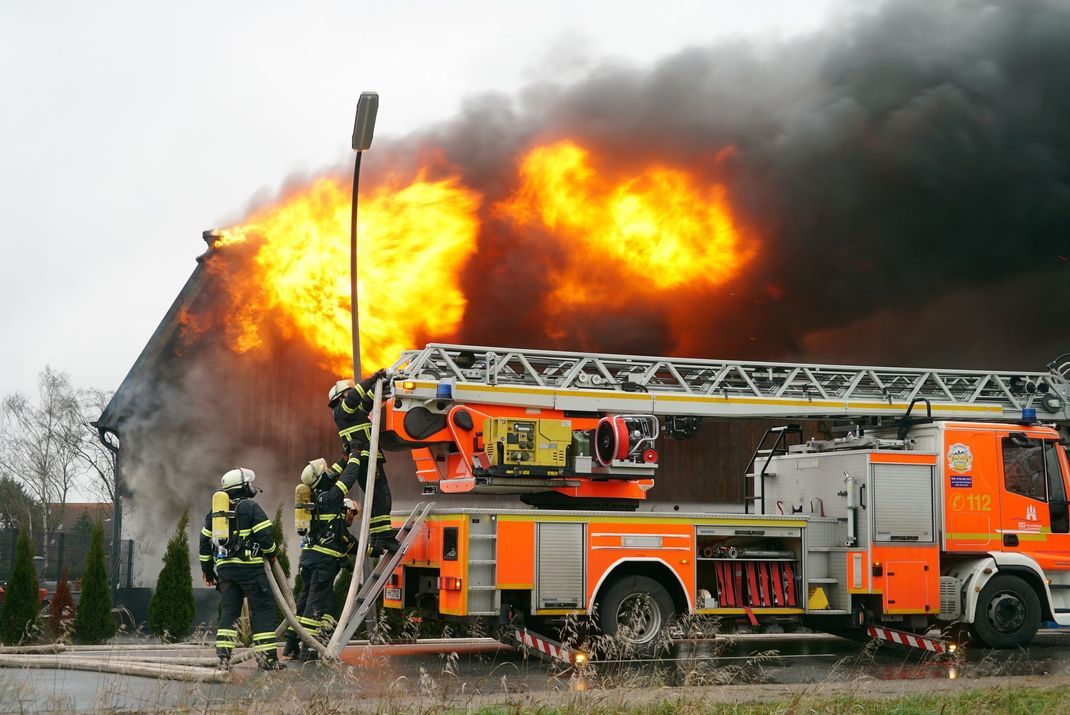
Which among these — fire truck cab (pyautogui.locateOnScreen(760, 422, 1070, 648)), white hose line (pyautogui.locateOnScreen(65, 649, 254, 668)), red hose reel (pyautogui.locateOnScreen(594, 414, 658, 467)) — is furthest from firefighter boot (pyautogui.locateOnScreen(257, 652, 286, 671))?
fire truck cab (pyautogui.locateOnScreen(760, 422, 1070, 648))

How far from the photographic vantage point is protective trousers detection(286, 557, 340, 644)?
11.0 meters

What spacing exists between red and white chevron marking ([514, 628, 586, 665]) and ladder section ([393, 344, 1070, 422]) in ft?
8.67

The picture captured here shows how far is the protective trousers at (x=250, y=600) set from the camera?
994 cm

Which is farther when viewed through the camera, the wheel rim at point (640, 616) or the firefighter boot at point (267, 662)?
the wheel rim at point (640, 616)

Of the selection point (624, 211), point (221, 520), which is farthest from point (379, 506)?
point (624, 211)

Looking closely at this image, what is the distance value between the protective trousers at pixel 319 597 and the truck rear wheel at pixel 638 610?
2673 millimetres

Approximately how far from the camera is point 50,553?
23.7 m

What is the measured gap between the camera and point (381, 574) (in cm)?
1104

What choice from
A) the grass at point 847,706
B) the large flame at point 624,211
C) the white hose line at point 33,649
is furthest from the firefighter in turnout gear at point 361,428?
the large flame at point 624,211

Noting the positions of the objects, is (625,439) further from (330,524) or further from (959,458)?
(959,458)

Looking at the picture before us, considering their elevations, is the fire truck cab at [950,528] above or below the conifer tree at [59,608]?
above

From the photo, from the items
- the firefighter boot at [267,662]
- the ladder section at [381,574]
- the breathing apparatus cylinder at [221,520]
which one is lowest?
the firefighter boot at [267,662]

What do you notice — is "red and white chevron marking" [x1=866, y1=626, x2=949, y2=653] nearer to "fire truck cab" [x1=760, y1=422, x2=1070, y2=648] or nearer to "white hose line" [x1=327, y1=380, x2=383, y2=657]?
"fire truck cab" [x1=760, y1=422, x2=1070, y2=648]

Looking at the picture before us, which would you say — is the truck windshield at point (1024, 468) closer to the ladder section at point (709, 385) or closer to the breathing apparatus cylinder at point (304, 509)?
the ladder section at point (709, 385)
